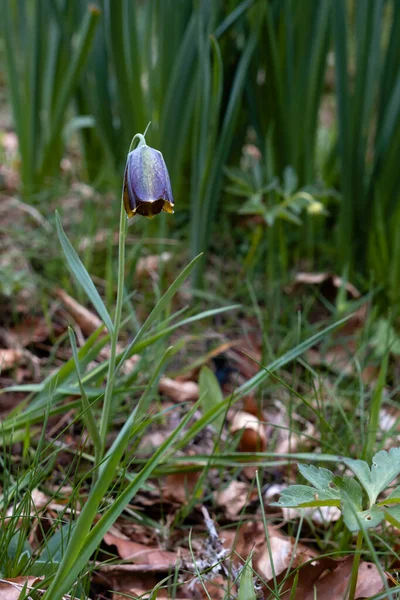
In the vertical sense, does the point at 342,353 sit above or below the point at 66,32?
below

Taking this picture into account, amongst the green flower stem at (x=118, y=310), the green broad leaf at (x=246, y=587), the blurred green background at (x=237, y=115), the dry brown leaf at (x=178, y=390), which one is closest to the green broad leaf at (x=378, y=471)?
the green broad leaf at (x=246, y=587)

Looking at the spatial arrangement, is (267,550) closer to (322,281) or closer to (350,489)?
(350,489)

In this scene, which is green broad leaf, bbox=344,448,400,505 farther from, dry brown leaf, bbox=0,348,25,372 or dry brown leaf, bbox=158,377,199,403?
dry brown leaf, bbox=0,348,25,372

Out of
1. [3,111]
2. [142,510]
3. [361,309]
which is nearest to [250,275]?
[361,309]

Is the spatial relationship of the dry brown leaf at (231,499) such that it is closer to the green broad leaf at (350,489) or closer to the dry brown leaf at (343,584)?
the dry brown leaf at (343,584)

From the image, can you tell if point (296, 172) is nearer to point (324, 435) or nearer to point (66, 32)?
point (66, 32)
